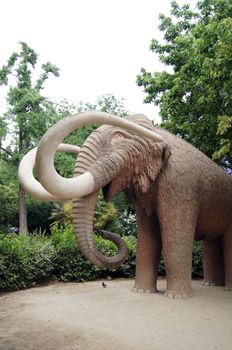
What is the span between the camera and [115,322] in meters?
4.94

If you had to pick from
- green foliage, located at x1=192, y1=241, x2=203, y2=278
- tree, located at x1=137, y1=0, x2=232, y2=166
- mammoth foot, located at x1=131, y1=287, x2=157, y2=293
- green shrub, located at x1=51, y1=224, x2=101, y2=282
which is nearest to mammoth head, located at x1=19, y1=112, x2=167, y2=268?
mammoth foot, located at x1=131, y1=287, x2=157, y2=293

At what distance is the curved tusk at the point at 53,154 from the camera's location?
4.91 m

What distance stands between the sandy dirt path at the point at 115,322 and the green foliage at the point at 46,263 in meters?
1.39

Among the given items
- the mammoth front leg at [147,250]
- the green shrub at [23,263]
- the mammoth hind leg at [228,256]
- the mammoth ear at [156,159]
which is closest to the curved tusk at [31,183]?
the mammoth ear at [156,159]

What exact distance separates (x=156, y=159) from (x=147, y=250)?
1.62 meters

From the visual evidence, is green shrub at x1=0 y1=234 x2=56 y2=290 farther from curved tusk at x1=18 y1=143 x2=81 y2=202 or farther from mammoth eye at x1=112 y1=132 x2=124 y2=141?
mammoth eye at x1=112 y1=132 x2=124 y2=141

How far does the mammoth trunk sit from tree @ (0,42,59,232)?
14800 millimetres

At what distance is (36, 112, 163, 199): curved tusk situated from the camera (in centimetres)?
491

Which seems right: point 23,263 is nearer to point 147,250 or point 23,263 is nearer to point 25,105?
point 147,250

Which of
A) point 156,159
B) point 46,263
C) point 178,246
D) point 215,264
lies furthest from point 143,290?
point 46,263

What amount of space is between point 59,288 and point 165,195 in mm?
2952

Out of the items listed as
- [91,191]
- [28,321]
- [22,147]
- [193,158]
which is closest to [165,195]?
[193,158]

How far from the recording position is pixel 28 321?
505 cm

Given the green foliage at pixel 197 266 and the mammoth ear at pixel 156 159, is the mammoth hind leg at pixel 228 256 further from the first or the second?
the green foliage at pixel 197 266
